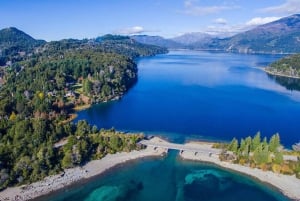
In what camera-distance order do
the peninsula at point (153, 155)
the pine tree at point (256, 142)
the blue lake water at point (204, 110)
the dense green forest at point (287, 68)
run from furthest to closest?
1. the dense green forest at point (287, 68)
2. the blue lake water at point (204, 110)
3. the pine tree at point (256, 142)
4. the peninsula at point (153, 155)

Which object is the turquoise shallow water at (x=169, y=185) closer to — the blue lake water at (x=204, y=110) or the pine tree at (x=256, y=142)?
the pine tree at (x=256, y=142)

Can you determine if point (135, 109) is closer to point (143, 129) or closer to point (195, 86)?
point (143, 129)

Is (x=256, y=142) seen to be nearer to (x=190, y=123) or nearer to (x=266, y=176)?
(x=266, y=176)

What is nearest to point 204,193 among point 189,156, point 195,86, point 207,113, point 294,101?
Answer: point 189,156

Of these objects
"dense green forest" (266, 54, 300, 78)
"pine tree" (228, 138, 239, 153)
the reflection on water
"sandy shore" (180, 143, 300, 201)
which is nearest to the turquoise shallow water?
"sandy shore" (180, 143, 300, 201)

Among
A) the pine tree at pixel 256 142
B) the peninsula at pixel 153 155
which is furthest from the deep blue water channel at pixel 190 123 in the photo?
the pine tree at pixel 256 142

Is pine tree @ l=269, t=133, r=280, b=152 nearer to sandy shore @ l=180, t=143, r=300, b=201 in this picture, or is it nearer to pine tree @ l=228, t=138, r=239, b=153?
sandy shore @ l=180, t=143, r=300, b=201

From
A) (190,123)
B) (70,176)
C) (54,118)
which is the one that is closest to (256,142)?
(190,123)
